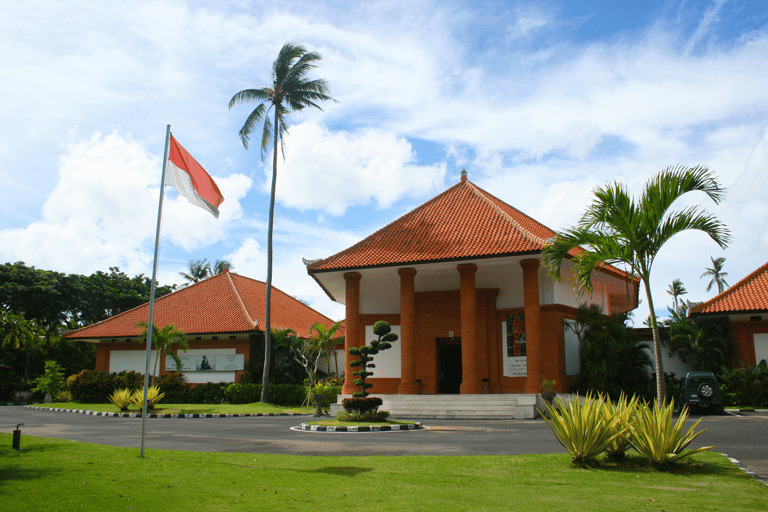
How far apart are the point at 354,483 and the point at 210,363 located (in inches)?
968

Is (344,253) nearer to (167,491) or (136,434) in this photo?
(136,434)

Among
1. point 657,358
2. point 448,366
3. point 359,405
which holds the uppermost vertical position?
point 657,358

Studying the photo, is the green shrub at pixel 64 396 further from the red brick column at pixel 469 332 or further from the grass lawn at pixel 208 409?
the red brick column at pixel 469 332

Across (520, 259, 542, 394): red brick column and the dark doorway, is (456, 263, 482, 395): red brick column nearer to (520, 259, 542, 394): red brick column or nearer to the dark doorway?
(520, 259, 542, 394): red brick column

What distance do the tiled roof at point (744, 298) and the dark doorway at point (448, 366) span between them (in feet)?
31.6

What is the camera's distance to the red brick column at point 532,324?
1903 centimetres

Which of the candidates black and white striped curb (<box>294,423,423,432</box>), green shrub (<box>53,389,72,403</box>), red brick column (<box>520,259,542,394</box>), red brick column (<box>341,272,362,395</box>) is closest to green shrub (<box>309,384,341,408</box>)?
red brick column (<box>341,272,362,395</box>)

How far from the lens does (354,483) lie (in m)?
6.18

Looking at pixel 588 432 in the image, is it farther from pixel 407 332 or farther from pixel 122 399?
pixel 122 399

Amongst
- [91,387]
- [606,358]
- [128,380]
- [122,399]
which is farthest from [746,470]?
[91,387]

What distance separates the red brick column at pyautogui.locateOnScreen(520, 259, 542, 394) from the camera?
19.0 meters

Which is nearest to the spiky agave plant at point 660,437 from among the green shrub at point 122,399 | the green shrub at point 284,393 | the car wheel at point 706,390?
the car wheel at point 706,390

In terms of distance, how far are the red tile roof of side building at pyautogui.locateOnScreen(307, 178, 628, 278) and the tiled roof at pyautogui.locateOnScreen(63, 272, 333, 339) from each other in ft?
28.8

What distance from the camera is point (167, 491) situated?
5578 mm
